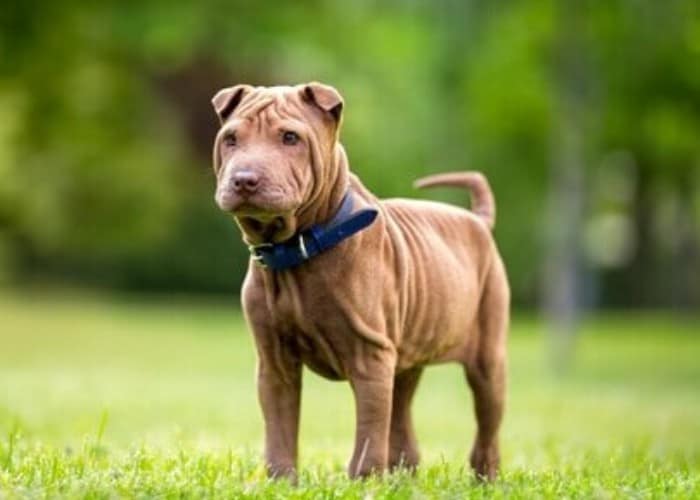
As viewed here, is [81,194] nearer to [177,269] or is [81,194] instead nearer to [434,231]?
[177,269]

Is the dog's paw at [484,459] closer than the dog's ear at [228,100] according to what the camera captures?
No

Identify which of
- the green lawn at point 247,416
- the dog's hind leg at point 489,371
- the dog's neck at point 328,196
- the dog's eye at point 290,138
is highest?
the dog's eye at point 290,138

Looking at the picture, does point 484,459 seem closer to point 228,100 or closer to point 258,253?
point 258,253

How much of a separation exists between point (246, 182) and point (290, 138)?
1.04 ft

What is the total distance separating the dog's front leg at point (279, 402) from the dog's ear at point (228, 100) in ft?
3.12

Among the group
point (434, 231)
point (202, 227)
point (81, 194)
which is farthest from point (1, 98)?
point (434, 231)

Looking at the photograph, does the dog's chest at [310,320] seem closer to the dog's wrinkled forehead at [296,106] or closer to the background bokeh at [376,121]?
the dog's wrinkled forehead at [296,106]

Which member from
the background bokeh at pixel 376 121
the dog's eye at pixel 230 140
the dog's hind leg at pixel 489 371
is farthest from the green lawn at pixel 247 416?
the background bokeh at pixel 376 121

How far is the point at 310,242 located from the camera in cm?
625

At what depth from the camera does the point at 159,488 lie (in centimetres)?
563

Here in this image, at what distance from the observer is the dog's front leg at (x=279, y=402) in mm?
6445

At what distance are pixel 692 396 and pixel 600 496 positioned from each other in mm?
13809

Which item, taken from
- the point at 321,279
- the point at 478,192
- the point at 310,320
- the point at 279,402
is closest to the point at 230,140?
the point at 321,279

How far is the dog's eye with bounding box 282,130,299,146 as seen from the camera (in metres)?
6.00
